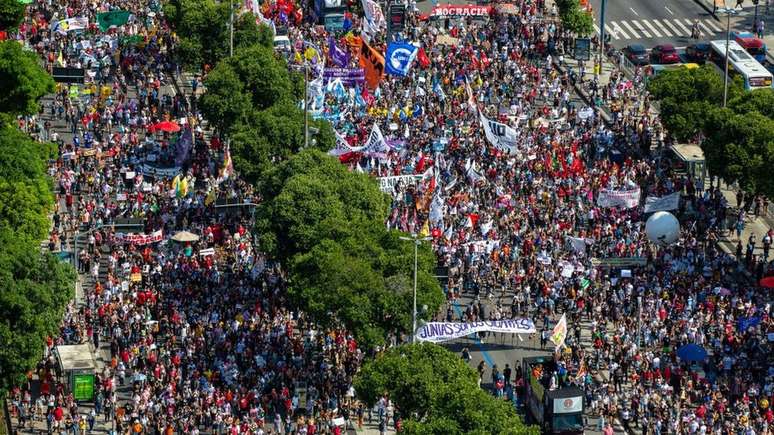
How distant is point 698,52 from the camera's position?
146m

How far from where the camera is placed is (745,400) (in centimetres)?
10138

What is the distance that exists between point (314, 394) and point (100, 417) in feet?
34.4

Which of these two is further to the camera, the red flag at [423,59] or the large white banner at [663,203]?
the red flag at [423,59]

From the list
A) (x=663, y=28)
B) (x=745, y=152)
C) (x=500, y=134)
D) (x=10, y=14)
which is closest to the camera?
(x=745, y=152)

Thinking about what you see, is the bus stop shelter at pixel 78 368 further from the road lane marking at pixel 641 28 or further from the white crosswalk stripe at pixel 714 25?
the white crosswalk stripe at pixel 714 25

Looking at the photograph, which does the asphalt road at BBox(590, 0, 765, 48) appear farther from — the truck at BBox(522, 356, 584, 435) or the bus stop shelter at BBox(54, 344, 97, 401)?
the bus stop shelter at BBox(54, 344, 97, 401)

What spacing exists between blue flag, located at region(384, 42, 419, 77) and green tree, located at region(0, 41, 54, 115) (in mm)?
21572

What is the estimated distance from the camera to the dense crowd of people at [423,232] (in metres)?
103

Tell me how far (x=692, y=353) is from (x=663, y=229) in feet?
43.8

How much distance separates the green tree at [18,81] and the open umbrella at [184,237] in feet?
46.5

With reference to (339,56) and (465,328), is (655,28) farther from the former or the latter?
(465,328)

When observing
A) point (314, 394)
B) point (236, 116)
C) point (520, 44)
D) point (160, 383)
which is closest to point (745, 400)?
point (314, 394)

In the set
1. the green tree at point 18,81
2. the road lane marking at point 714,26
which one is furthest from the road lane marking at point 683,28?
the green tree at point 18,81

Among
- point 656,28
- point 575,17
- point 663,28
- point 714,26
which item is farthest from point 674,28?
point 575,17
